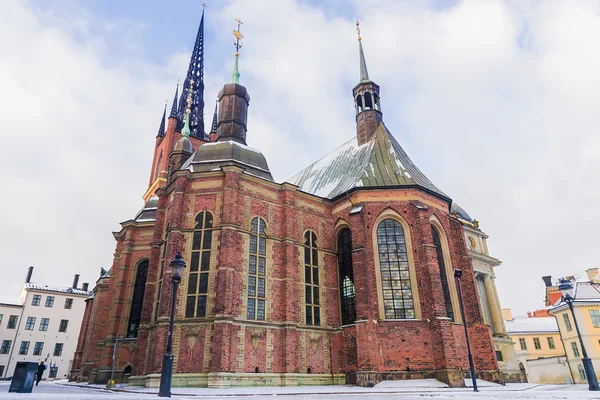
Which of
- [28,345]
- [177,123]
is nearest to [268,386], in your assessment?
[177,123]

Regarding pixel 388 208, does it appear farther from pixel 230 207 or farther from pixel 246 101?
pixel 246 101

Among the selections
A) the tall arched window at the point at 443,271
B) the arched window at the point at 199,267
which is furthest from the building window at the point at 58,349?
the tall arched window at the point at 443,271

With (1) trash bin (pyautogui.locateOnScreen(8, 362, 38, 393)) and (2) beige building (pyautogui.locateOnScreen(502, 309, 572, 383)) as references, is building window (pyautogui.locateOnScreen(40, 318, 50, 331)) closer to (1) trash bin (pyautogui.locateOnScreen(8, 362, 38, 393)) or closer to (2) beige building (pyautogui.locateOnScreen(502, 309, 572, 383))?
(1) trash bin (pyautogui.locateOnScreen(8, 362, 38, 393))

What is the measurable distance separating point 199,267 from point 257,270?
9.94 ft

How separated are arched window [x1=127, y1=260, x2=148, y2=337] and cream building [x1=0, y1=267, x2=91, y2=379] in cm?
3158

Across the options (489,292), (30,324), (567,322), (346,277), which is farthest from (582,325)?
(30,324)

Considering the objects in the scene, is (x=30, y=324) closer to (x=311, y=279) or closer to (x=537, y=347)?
(x=311, y=279)

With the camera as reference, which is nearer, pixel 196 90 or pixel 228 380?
pixel 228 380

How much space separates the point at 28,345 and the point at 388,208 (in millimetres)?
49851

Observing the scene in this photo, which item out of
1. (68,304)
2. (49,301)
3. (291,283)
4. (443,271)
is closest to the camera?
(291,283)

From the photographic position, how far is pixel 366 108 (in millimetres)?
31703

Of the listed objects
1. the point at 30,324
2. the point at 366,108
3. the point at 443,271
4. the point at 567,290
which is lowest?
the point at 567,290

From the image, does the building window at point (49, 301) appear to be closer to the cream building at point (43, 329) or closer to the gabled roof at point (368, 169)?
the cream building at point (43, 329)

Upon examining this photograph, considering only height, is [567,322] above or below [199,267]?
below
